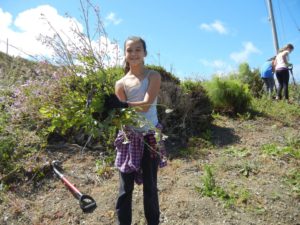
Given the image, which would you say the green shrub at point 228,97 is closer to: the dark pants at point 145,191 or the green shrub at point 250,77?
the green shrub at point 250,77

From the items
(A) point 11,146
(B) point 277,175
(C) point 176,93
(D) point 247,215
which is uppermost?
(C) point 176,93

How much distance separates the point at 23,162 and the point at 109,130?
2.57 metres

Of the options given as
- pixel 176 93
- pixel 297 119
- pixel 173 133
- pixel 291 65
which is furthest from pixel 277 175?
pixel 291 65

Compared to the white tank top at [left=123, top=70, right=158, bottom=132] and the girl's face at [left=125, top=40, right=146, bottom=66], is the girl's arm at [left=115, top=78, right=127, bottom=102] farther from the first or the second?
the girl's face at [left=125, top=40, right=146, bottom=66]

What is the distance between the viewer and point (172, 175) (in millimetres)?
4457

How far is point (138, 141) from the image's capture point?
9.26 ft

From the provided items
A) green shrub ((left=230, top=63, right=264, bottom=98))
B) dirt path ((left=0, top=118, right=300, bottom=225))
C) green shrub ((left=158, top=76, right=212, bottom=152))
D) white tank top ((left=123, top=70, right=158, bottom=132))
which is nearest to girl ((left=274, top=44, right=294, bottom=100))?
green shrub ((left=230, top=63, right=264, bottom=98))

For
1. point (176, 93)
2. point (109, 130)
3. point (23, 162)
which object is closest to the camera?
point (109, 130)

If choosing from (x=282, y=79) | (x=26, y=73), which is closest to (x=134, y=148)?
(x=26, y=73)

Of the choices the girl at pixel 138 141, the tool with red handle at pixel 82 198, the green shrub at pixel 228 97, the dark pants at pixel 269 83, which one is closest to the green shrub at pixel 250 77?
the dark pants at pixel 269 83

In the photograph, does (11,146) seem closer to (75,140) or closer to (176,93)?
(75,140)

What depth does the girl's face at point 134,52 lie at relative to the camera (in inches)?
111

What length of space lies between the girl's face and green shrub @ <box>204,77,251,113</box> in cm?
405

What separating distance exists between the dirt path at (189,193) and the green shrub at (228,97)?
160 cm
